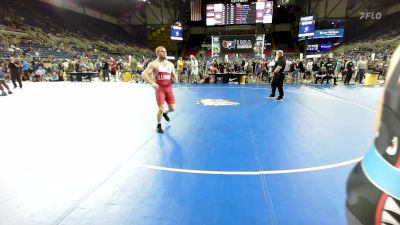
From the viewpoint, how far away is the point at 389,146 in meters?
1.05

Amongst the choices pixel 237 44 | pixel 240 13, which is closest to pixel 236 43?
pixel 237 44

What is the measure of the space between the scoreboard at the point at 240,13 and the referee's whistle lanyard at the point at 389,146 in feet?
85.6

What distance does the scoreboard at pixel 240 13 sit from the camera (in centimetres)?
2486

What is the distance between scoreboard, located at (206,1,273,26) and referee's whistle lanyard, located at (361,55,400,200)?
2608 centimetres

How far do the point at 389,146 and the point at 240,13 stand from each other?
26625 millimetres

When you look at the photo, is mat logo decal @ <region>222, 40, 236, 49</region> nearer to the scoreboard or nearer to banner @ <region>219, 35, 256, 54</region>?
banner @ <region>219, 35, 256, 54</region>

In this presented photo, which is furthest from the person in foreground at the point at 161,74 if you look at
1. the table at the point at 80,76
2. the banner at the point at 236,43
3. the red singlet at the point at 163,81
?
the banner at the point at 236,43

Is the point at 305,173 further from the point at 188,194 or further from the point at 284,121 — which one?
the point at 284,121

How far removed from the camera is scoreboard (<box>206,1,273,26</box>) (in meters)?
24.9

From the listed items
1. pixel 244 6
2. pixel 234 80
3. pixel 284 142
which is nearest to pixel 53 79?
pixel 234 80

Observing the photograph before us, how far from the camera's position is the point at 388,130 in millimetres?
1062

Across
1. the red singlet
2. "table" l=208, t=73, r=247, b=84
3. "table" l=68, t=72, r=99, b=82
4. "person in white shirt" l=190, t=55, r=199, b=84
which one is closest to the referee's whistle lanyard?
the red singlet

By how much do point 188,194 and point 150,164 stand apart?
1151 millimetres

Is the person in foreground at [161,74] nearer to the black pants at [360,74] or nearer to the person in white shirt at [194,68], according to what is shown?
the person in white shirt at [194,68]
